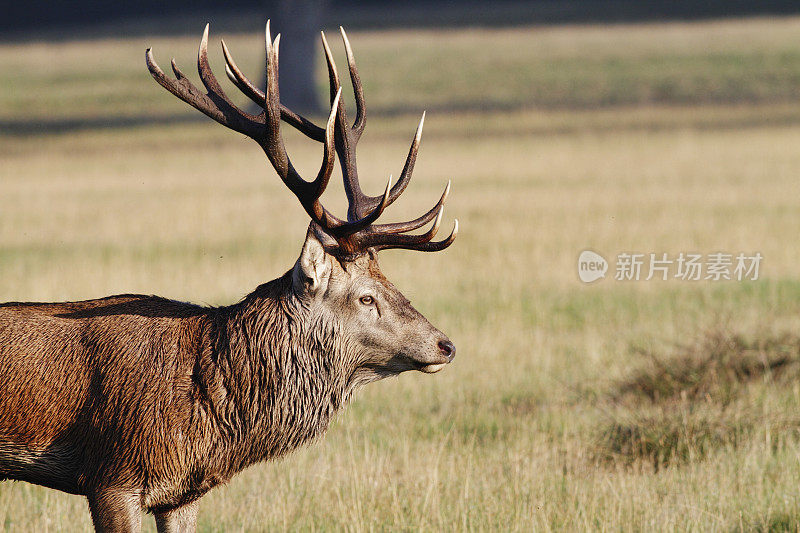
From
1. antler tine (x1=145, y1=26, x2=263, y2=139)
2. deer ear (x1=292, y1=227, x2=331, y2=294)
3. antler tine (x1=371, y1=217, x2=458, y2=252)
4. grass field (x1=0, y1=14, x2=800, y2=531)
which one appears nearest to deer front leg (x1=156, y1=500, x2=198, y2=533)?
grass field (x1=0, y1=14, x2=800, y2=531)

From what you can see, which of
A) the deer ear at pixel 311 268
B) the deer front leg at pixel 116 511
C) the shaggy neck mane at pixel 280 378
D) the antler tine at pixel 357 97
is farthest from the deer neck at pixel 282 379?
the antler tine at pixel 357 97

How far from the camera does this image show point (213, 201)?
20.2 metres

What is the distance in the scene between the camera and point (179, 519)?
217 inches

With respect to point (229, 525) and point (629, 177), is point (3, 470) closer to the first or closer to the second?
point (229, 525)

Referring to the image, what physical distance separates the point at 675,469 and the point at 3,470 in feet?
12.2

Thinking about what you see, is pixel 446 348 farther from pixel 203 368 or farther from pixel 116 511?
pixel 116 511

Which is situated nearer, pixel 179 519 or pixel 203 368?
pixel 203 368

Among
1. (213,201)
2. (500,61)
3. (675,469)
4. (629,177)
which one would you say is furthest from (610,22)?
(675,469)

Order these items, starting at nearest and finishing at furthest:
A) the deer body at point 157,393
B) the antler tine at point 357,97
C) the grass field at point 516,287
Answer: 1. the deer body at point 157,393
2. the antler tine at point 357,97
3. the grass field at point 516,287

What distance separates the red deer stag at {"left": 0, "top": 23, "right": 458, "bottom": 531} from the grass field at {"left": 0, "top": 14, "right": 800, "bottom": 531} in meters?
0.96

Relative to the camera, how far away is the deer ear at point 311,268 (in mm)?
5270

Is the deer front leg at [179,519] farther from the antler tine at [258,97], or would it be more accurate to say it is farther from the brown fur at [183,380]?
the antler tine at [258,97]

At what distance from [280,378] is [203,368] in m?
0.35

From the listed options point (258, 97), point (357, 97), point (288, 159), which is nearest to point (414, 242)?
point (288, 159)
